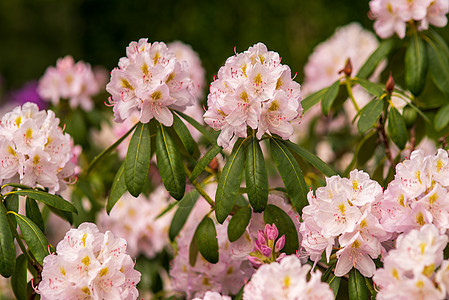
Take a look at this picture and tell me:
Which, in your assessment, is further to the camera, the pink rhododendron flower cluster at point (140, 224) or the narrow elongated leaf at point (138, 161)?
the pink rhododendron flower cluster at point (140, 224)

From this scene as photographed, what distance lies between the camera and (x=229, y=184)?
98 centimetres

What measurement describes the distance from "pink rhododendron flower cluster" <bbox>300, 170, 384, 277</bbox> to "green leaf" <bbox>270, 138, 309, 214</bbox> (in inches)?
2.6

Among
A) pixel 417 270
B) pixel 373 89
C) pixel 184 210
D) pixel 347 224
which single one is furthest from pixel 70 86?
pixel 417 270

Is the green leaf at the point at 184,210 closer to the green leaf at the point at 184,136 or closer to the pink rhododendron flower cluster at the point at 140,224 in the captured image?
the green leaf at the point at 184,136

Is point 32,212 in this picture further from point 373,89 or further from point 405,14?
point 405,14

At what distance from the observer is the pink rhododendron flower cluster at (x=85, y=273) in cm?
90

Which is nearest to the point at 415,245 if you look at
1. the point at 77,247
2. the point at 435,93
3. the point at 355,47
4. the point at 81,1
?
the point at 77,247

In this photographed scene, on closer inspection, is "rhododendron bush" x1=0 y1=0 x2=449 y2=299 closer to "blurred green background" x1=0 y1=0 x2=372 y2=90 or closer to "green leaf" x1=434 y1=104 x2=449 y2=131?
"green leaf" x1=434 y1=104 x2=449 y2=131

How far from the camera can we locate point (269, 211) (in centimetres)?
106

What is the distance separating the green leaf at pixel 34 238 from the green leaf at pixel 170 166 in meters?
0.23

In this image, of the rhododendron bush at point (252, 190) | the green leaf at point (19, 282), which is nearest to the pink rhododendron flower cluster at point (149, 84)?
the rhododendron bush at point (252, 190)

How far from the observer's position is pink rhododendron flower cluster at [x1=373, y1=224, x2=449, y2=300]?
2.33 feet

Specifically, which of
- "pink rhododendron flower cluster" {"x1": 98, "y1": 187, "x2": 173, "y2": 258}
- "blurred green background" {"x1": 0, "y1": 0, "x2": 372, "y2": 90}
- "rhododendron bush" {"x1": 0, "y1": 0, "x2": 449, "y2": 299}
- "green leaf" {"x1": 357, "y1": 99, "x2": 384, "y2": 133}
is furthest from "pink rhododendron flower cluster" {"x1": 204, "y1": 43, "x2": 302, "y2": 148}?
"blurred green background" {"x1": 0, "y1": 0, "x2": 372, "y2": 90}

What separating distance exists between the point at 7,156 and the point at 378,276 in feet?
2.33
